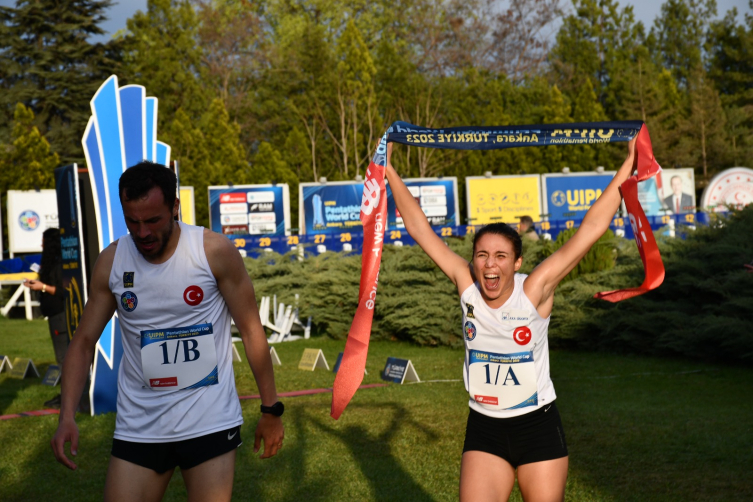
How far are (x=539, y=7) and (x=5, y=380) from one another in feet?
136

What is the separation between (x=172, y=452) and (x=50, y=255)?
25.2 ft

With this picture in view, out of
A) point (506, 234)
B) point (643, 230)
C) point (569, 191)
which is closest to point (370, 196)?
point (506, 234)

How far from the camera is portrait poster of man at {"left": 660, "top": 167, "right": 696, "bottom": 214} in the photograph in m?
32.8

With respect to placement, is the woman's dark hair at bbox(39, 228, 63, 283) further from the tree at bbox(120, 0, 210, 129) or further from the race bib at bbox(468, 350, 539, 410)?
the tree at bbox(120, 0, 210, 129)

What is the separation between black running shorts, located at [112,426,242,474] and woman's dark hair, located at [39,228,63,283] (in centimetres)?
741

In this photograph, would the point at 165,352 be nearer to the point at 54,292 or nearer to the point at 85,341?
the point at 85,341

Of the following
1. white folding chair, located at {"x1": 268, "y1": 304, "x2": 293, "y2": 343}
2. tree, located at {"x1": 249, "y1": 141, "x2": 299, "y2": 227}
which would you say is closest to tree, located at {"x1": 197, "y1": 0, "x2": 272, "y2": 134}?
tree, located at {"x1": 249, "y1": 141, "x2": 299, "y2": 227}

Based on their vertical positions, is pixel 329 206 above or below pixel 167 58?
below

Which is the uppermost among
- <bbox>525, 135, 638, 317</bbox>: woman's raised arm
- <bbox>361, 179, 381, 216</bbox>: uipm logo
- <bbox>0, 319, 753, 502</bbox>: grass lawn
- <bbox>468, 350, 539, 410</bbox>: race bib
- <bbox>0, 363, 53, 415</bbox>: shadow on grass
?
<bbox>361, 179, 381, 216</bbox>: uipm logo

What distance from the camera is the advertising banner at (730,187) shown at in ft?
84.4

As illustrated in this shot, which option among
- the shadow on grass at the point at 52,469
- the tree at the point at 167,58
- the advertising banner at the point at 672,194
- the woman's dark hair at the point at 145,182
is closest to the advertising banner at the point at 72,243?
the shadow on grass at the point at 52,469

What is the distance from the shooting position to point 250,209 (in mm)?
28812

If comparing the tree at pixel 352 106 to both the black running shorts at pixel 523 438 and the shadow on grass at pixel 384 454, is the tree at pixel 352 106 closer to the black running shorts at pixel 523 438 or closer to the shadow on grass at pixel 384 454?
the shadow on grass at pixel 384 454

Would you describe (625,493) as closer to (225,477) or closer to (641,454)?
(641,454)
